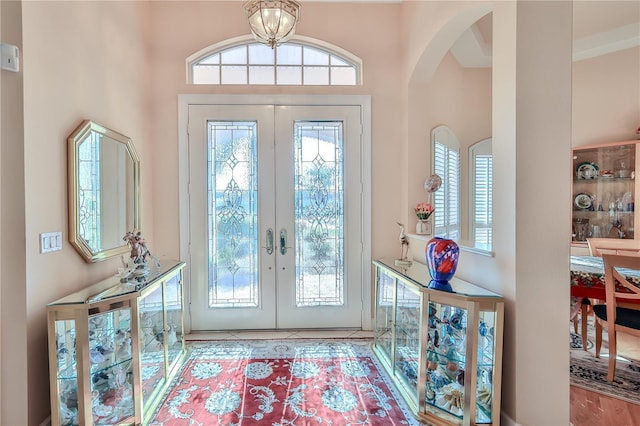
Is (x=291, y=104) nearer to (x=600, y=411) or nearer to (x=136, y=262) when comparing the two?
(x=136, y=262)

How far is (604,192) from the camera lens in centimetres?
383

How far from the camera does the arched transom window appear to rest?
3357 millimetres

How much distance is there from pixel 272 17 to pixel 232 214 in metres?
1.94

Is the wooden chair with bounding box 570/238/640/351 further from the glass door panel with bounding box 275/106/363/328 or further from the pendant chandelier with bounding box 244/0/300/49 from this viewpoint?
the pendant chandelier with bounding box 244/0/300/49

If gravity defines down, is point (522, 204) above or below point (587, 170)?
below

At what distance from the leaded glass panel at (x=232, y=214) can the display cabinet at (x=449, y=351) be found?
65.7 inches

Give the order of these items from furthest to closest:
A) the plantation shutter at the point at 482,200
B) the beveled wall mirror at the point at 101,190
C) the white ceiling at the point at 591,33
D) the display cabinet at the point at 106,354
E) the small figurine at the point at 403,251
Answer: the plantation shutter at the point at 482,200 → the white ceiling at the point at 591,33 → the small figurine at the point at 403,251 → the beveled wall mirror at the point at 101,190 → the display cabinet at the point at 106,354

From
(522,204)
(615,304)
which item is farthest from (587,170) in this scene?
(522,204)

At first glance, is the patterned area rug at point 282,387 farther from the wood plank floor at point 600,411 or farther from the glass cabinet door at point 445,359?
the wood plank floor at point 600,411

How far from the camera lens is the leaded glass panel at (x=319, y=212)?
131 inches

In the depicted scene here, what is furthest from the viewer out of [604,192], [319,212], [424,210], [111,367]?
[604,192]

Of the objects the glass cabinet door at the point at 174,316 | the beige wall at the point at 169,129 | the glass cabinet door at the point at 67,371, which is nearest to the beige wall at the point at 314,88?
the beige wall at the point at 169,129

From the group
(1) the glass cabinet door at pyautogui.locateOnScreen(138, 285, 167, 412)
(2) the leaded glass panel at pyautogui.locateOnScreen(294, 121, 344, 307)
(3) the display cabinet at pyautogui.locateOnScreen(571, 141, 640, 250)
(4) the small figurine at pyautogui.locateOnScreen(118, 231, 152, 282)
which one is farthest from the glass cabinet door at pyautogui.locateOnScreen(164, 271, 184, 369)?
(3) the display cabinet at pyautogui.locateOnScreen(571, 141, 640, 250)

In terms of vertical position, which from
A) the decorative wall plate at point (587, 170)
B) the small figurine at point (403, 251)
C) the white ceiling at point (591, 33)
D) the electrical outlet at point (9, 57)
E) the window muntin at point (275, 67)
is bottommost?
the small figurine at point (403, 251)
